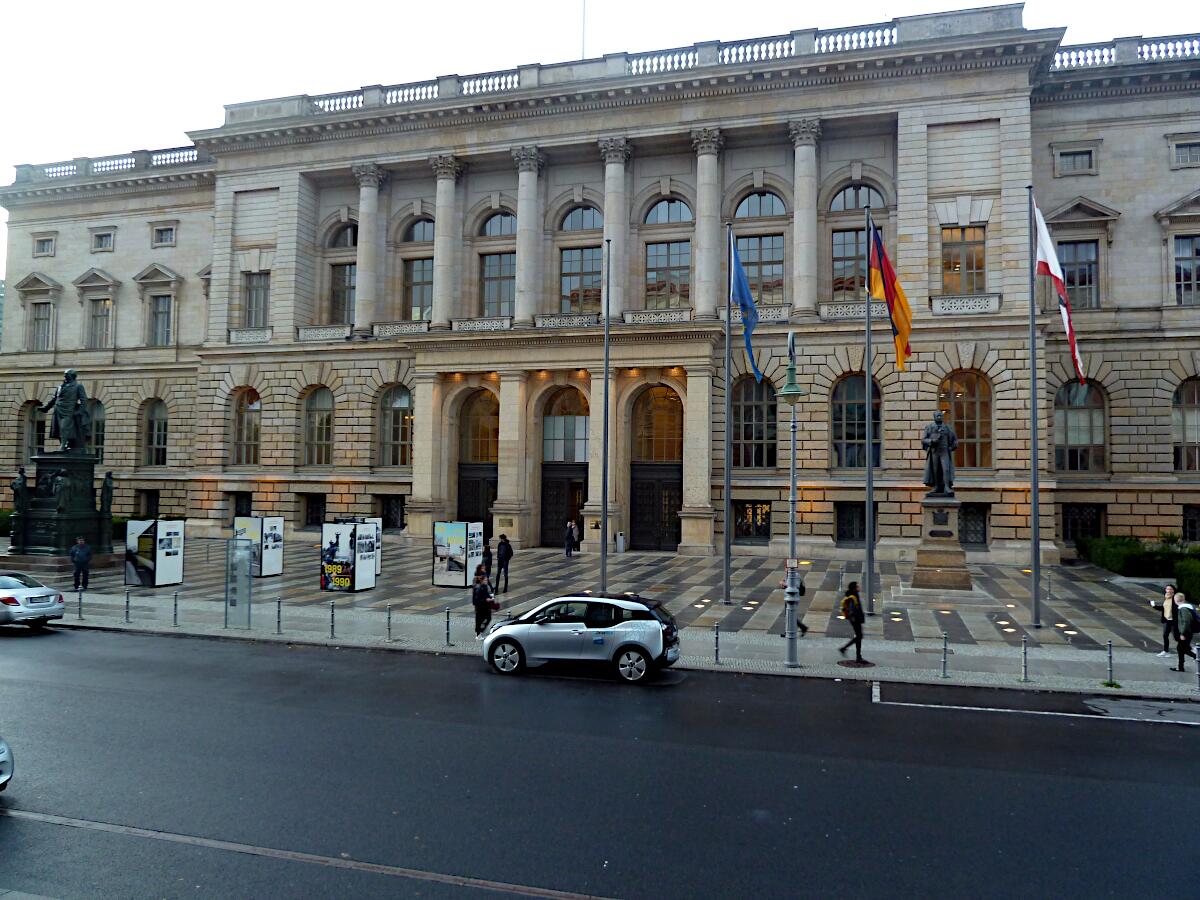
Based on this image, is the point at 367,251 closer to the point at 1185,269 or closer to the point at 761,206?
the point at 761,206

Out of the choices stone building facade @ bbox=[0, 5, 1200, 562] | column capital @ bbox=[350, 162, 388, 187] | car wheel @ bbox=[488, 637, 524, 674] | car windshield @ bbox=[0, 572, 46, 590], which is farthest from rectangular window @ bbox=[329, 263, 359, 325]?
car wheel @ bbox=[488, 637, 524, 674]

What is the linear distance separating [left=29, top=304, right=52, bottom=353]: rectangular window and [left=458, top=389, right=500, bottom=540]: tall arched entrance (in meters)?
33.4

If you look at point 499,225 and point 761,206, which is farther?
point 499,225

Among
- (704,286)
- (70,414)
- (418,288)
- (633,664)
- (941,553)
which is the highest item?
(418,288)

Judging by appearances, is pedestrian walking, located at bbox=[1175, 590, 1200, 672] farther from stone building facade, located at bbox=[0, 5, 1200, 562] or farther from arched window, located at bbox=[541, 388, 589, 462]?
arched window, located at bbox=[541, 388, 589, 462]

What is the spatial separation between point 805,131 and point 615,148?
31.3ft

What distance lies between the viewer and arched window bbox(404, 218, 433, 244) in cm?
4784

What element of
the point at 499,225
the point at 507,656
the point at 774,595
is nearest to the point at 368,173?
the point at 499,225

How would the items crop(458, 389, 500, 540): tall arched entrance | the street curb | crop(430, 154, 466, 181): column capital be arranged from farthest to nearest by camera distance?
crop(458, 389, 500, 540): tall arched entrance → crop(430, 154, 466, 181): column capital → the street curb

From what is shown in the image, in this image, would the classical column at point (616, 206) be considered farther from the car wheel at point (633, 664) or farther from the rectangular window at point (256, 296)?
the car wheel at point (633, 664)

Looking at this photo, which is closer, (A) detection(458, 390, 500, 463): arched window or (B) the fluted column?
(B) the fluted column

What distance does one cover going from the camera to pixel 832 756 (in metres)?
11.2

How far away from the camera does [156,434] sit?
54.1m

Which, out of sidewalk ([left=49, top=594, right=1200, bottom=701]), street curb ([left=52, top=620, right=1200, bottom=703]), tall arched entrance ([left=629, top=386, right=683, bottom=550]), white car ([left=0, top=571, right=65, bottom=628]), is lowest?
street curb ([left=52, top=620, right=1200, bottom=703])
